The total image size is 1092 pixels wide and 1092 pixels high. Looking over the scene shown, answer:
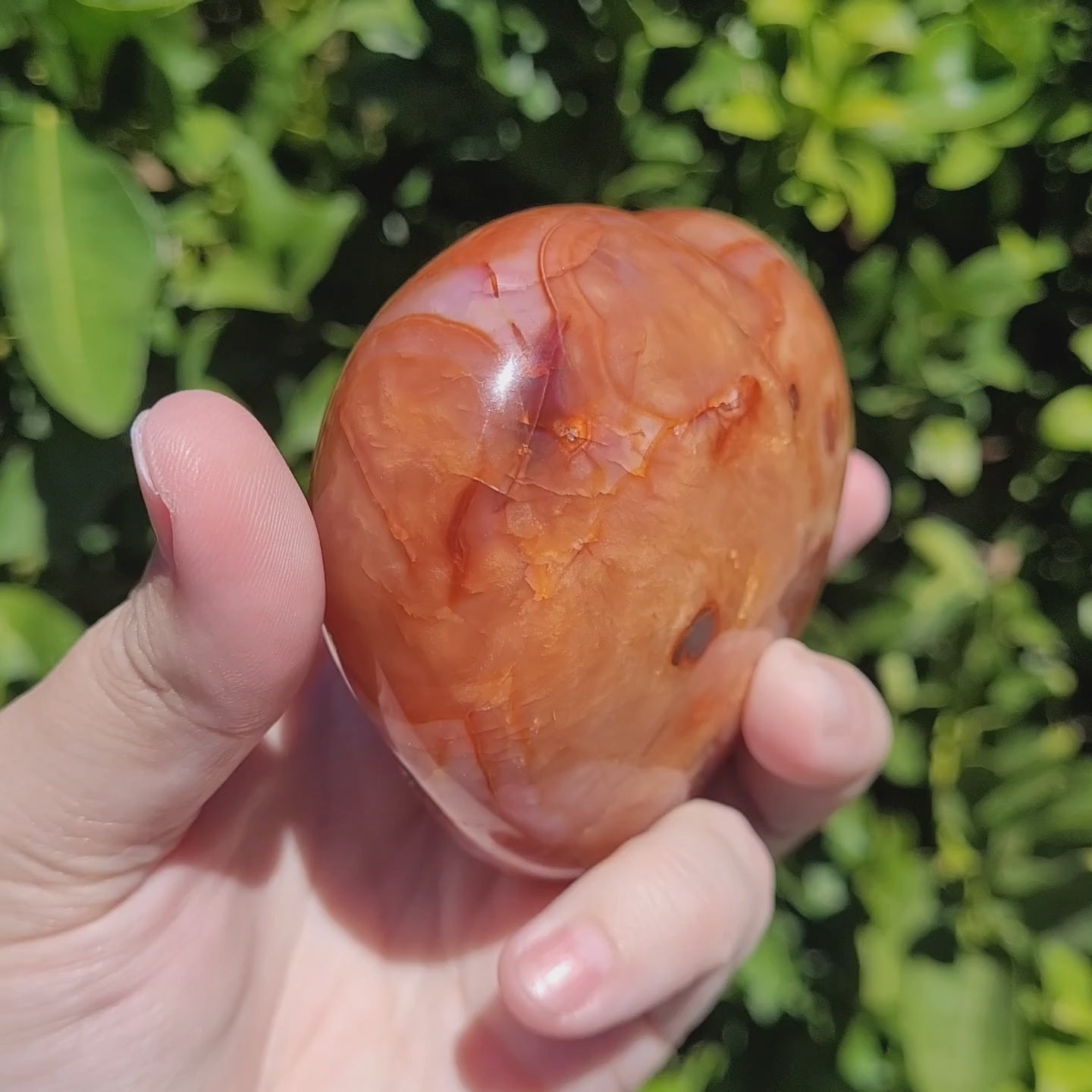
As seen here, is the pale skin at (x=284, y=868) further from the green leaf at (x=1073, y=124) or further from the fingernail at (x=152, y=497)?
the green leaf at (x=1073, y=124)

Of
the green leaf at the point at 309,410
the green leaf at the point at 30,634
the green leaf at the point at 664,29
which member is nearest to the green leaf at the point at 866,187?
the green leaf at the point at 664,29

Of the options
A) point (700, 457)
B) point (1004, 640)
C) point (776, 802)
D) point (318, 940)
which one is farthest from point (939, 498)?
point (318, 940)

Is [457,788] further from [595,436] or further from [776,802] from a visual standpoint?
[776,802]

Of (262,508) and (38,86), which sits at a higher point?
(38,86)

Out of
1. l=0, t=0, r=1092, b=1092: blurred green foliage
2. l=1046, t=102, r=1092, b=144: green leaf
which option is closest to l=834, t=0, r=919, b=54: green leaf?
l=0, t=0, r=1092, b=1092: blurred green foliage

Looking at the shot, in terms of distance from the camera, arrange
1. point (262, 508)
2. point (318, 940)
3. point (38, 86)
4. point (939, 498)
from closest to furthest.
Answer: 1. point (262, 508)
2. point (38, 86)
3. point (318, 940)
4. point (939, 498)

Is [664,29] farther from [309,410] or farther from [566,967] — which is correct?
[566,967]

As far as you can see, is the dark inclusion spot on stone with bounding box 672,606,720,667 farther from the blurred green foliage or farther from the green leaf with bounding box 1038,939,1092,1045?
the green leaf with bounding box 1038,939,1092,1045

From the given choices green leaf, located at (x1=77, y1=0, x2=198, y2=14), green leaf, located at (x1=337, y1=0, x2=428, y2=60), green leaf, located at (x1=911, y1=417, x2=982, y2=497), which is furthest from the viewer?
green leaf, located at (x1=911, y1=417, x2=982, y2=497)

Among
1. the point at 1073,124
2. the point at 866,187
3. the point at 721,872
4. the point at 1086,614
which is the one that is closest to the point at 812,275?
the point at 866,187
